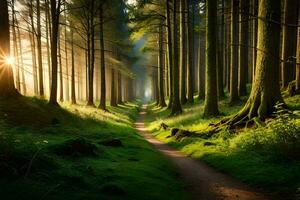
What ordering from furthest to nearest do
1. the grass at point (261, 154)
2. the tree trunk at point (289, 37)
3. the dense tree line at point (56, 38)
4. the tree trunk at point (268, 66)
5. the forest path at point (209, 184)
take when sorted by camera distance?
the dense tree line at point (56, 38) → the tree trunk at point (289, 37) → the tree trunk at point (268, 66) → the grass at point (261, 154) → the forest path at point (209, 184)

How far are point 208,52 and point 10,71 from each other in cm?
1013

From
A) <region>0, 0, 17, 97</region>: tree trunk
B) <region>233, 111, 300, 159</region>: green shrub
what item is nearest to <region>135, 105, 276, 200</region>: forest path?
→ <region>233, 111, 300, 159</region>: green shrub

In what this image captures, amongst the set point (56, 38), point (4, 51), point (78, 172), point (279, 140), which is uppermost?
point (56, 38)

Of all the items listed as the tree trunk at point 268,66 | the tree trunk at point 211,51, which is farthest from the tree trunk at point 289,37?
the tree trunk at point 268,66

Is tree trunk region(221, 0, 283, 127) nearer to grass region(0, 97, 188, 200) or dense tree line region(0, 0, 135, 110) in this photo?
grass region(0, 97, 188, 200)

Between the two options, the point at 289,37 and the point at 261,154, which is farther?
the point at 289,37

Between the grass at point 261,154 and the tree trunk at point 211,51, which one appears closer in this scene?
the grass at point 261,154

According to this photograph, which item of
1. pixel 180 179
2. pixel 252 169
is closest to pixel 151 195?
pixel 180 179

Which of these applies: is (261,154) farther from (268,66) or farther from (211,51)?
(211,51)

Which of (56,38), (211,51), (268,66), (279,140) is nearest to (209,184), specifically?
(279,140)

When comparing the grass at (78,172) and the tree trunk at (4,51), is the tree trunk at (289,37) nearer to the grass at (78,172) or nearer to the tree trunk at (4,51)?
the grass at (78,172)

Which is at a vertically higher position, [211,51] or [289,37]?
[289,37]

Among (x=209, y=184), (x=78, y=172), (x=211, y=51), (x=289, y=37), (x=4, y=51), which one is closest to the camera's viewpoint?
(x=78, y=172)

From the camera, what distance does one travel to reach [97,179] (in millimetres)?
8055
